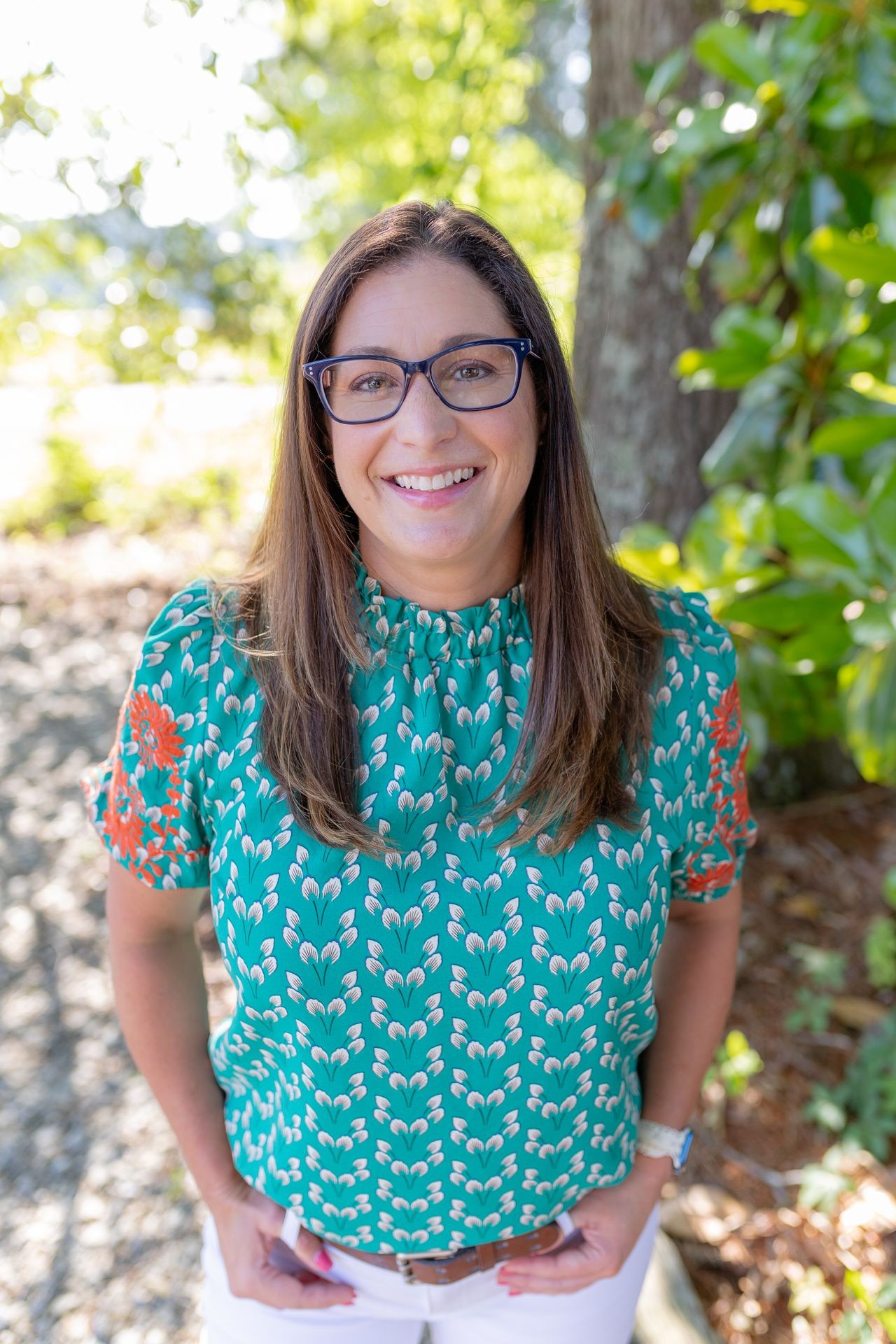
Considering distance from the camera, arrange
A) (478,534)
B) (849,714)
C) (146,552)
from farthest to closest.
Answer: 1. (146,552)
2. (849,714)
3. (478,534)

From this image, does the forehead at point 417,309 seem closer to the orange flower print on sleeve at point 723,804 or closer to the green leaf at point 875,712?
the orange flower print on sleeve at point 723,804

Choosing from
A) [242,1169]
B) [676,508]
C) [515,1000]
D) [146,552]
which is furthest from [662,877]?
[146,552]

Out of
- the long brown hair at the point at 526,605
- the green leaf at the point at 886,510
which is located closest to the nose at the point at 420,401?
the long brown hair at the point at 526,605

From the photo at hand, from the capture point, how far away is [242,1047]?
122 centimetres

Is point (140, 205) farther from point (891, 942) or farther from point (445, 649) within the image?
point (891, 942)

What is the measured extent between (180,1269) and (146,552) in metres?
5.12

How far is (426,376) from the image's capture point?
107cm

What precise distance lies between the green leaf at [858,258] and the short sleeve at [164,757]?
117 cm

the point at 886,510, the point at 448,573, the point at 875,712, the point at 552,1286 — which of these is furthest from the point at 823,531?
the point at 552,1286

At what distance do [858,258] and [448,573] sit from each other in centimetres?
95

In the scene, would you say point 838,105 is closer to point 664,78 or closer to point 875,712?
point 664,78

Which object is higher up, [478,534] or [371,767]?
[478,534]

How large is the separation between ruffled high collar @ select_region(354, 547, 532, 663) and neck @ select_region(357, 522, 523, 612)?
12 mm

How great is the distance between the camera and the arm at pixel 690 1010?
1.37 meters
